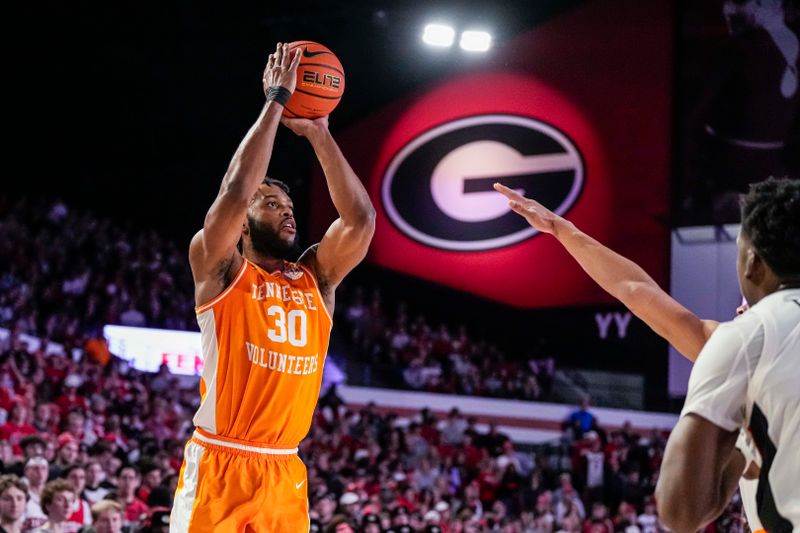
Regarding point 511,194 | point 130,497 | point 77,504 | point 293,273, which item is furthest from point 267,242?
point 130,497

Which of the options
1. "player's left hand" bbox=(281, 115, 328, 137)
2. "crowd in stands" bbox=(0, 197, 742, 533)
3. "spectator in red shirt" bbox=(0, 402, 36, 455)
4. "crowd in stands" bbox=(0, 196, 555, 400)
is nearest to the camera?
"player's left hand" bbox=(281, 115, 328, 137)

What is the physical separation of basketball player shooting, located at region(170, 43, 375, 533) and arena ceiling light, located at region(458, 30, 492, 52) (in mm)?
14855

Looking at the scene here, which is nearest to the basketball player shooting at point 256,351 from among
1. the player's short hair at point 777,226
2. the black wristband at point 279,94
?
the black wristband at point 279,94

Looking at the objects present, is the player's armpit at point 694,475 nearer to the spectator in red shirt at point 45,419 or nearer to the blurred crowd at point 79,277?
the spectator in red shirt at point 45,419

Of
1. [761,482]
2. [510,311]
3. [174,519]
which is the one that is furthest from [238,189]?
[510,311]

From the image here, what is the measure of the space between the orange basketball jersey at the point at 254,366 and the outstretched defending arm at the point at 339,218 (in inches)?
13.0

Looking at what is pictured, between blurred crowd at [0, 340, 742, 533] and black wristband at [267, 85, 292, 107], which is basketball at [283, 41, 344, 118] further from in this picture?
blurred crowd at [0, 340, 742, 533]

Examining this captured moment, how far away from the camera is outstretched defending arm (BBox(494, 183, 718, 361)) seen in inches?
114

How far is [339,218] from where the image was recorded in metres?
4.22

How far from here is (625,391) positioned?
17281mm

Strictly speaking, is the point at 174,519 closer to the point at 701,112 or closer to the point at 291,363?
the point at 291,363

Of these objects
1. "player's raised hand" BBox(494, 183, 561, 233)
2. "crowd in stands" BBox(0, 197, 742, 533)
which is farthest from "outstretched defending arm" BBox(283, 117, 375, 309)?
"crowd in stands" BBox(0, 197, 742, 533)

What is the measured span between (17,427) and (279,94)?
281 inches

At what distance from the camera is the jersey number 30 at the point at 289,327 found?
4.05 meters
